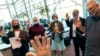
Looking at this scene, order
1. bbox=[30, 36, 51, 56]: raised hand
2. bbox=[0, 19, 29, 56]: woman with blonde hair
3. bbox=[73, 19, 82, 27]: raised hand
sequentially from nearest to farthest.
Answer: bbox=[30, 36, 51, 56]: raised hand, bbox=[0, 19, 29, 56]: woman with blonde hair, bbox=[73, 19, 82, 27]: raised hand

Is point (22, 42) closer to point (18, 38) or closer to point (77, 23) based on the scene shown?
point (18, 38)

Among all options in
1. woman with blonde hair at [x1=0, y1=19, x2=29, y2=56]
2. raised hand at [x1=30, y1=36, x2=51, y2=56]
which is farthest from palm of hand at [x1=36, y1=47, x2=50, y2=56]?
woman with blonde hair at [x1=0, y1=19, x2=29, y2=56]

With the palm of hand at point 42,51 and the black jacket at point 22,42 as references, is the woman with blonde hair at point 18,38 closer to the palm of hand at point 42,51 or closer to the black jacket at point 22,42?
the black jacket at point 22,42

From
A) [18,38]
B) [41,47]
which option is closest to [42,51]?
[41,47]


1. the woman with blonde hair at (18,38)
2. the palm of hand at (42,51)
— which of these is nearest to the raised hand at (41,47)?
the palm of hand at (42,51)

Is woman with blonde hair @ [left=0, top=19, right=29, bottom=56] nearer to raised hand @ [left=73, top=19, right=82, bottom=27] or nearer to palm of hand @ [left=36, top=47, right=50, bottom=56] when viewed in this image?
raised hand @ [left=73, top=19, right=82, bottom=27]

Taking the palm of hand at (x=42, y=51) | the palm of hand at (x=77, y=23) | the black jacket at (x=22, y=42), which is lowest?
the black jacket at (x=22, y=42)

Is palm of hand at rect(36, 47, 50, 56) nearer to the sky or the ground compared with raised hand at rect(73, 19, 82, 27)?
nearer to the sky

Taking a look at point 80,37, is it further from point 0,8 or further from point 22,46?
point 0,8

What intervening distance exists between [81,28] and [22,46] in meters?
1.10

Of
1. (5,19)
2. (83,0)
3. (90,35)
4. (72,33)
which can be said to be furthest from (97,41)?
(83,0)

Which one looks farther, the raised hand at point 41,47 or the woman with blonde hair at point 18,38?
the woman with blonde hair at point 18,38

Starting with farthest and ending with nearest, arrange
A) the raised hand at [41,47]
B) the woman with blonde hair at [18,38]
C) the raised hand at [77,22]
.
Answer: the raised hand at [77,22], the woman with blonde hair at [18,38], the raised hand at [41,47]

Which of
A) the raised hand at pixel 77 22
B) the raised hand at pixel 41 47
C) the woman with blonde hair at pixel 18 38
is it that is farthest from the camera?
the raised hand at pixel 77 22
